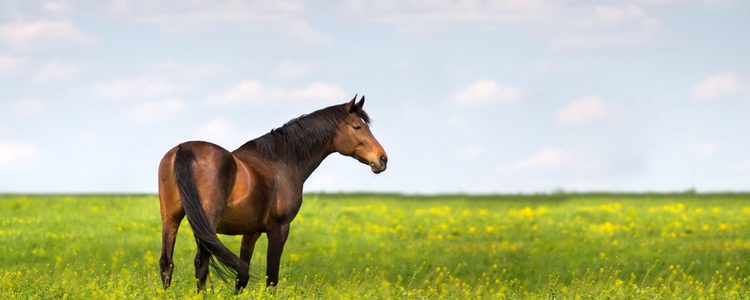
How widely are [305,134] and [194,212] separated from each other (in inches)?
81.9

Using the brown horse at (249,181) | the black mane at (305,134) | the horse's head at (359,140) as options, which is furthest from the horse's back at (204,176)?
the horse's head at (359,140)

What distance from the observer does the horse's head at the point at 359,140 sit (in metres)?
11.5

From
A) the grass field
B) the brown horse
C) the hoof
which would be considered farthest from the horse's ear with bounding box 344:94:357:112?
the hoof

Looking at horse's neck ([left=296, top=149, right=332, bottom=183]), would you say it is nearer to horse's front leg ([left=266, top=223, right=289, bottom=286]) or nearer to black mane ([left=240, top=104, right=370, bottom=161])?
black mane ([left=240, top=104, right=370, bottom=161])

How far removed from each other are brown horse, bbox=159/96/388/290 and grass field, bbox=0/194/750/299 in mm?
465

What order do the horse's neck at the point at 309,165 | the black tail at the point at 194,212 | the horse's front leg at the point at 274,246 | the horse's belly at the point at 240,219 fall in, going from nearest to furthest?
1. the black tail at the point at 194,212
2. the horse's belly at the point at 240,219
3. the horse's front leg at the point at 274,246
4. the horse's neck at the point at 309,165

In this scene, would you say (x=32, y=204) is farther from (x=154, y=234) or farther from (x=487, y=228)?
(x=487, y=228)

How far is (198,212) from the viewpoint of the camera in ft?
32.3

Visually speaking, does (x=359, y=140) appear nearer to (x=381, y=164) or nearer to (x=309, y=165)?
(x=381, y=164)

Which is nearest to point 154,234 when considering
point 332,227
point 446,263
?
point 332,227

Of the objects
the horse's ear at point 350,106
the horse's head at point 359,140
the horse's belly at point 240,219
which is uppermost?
the horse's ear at point 350,106

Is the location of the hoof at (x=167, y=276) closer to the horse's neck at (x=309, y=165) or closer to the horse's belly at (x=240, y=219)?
the horse's belly at (x=240, y=219)

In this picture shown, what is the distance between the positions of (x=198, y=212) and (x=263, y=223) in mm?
1145

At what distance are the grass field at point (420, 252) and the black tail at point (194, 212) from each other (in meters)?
0.46
